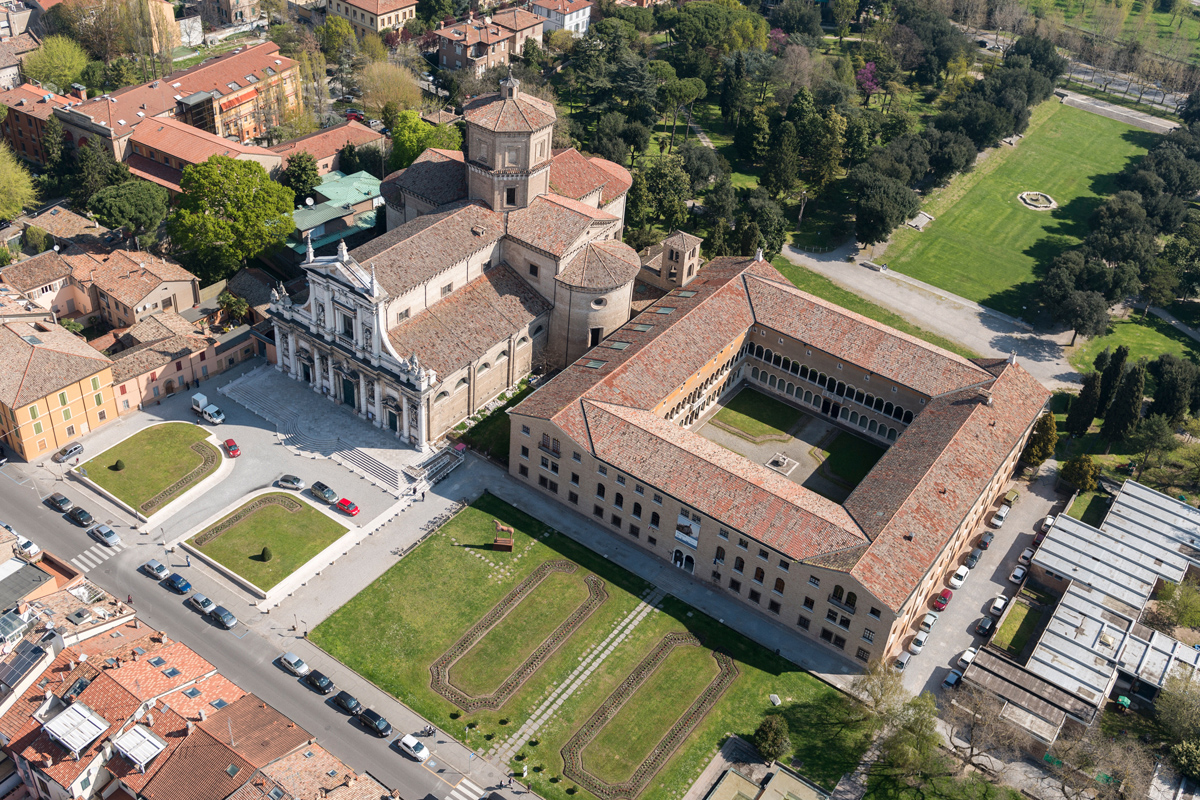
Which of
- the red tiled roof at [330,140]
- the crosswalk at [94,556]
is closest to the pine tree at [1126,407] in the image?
the crosswalk at [94,556]

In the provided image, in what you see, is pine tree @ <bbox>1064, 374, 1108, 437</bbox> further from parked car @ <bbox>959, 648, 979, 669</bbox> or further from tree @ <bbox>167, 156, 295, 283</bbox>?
tree @ <bbox>167, 156, 295, 283</bbox>

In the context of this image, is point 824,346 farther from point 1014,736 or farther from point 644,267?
point 1014,736

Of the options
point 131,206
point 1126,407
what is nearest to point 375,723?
point 131,206

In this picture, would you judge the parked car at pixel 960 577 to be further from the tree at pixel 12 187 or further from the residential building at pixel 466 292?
the tree at pixel 12 187

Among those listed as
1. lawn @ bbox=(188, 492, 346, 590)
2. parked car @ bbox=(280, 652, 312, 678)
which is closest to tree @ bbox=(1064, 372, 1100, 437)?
lawn @ bbox=(188, 492, 346, 590)

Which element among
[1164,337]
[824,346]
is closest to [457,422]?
[824,346]

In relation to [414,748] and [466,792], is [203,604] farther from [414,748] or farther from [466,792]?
[466,792]
